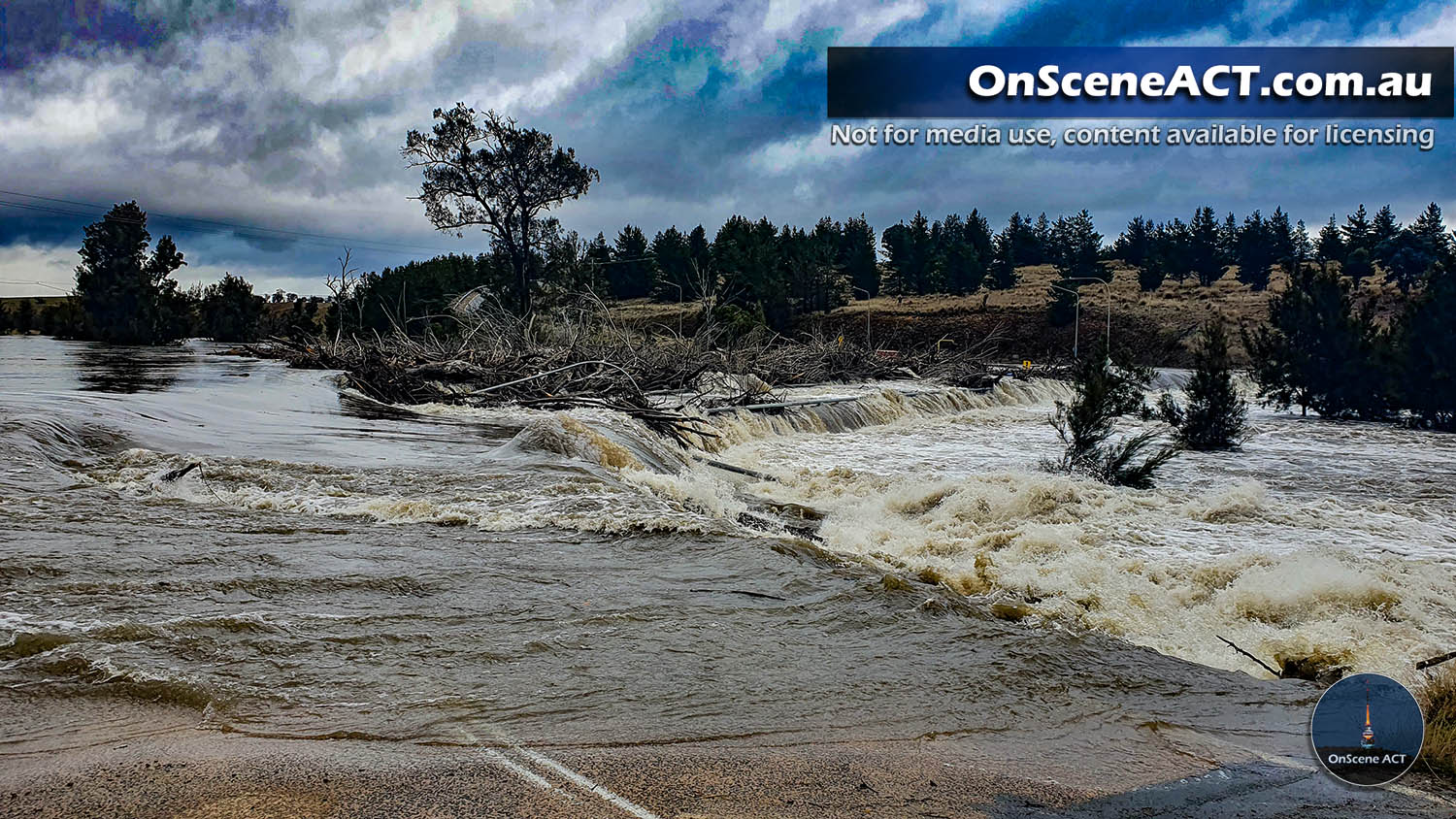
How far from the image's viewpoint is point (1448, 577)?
24.3 ft

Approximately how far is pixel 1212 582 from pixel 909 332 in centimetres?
5615

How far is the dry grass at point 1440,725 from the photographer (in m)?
2.94

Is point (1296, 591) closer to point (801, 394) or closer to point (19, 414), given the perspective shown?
A: point (19, 414)

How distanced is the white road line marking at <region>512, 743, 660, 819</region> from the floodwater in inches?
5.7

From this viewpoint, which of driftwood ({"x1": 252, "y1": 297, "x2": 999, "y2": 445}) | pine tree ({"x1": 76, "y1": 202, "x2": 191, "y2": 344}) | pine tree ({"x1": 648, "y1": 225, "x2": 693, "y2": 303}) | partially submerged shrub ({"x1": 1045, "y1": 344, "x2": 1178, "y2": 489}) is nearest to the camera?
partially submerged shrub ({"x1": 1045, "y1": 344, "x2": 1178, "y2": 489})

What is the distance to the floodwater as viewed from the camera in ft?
11.6

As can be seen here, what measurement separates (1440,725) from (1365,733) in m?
0.62

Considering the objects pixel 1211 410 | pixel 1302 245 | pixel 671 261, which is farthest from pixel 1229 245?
pixel 1211 410

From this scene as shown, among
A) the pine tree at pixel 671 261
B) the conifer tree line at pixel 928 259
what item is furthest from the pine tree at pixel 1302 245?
the pine tree at pixel 671 261

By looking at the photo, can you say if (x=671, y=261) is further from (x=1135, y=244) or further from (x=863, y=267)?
(x=1135, y=244)

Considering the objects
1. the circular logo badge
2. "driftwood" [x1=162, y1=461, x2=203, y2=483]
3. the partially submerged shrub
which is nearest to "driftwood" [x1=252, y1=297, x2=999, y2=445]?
the partially submerged shrub

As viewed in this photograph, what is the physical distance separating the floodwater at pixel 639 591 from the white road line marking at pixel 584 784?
146 millimetres

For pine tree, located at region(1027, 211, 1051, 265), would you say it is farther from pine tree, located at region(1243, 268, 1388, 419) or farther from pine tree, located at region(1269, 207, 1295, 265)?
pine tree, located at region(1243, 268, 1388, 419)

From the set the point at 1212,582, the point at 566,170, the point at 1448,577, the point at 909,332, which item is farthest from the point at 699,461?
the point at 909,332
